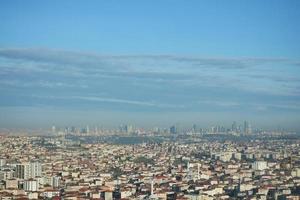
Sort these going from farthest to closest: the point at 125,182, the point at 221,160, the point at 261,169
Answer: the point at 221,160, the point at 261,169, the point at 125,182

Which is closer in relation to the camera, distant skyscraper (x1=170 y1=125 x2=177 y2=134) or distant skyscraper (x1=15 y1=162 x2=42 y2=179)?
distant skyscraper (x1=15 y1=162 x2=42 y2=179)

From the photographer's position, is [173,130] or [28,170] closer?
[28,170]

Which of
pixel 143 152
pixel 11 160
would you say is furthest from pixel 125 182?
pixel 143 152

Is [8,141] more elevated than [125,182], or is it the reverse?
[8,141]

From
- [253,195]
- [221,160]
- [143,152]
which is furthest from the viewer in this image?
[143,152]

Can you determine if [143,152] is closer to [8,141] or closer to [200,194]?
[8,141]

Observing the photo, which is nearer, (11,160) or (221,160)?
(11,160)

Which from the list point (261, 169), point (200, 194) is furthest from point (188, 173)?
point (200, 194)

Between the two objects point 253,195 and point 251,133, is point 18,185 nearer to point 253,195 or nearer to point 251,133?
point 253,195

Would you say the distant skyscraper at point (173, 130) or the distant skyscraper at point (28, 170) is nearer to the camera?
the distant skyscraper at point (28, 170)
